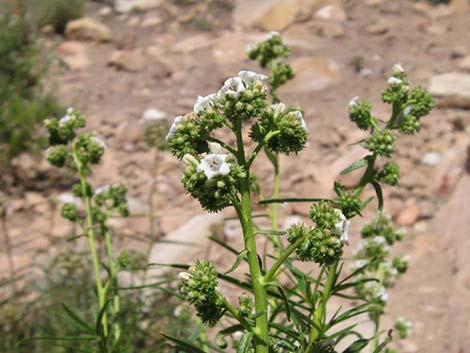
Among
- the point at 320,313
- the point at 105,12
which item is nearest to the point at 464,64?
the point at 105,12

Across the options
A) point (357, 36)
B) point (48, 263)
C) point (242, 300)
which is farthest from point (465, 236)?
point (357, 36)

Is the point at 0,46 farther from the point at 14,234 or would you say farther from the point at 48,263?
the point at 48,263

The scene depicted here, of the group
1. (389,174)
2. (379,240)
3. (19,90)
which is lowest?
(389,174)

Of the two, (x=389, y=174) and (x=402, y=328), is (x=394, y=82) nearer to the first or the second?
(x=389, y=174)

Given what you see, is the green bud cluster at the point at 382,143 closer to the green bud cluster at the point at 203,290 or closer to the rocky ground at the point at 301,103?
the green bud cluster at the point at 203,290

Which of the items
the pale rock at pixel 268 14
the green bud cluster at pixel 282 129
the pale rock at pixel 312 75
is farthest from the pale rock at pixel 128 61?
the green bud cluster at pixel 282 129
